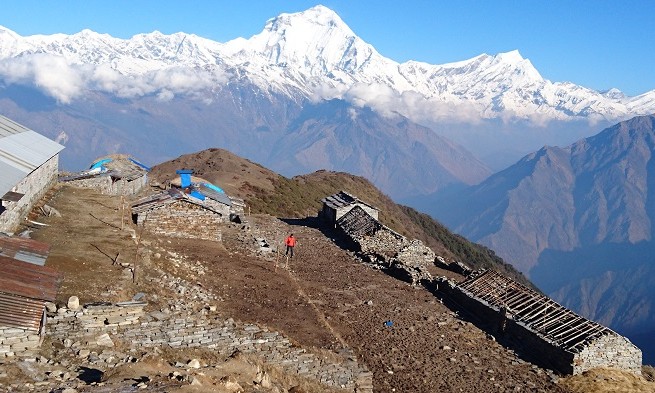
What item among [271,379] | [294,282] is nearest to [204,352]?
[271,379]

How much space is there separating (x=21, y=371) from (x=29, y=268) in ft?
16.3

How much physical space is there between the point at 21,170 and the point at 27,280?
1523 centimetres

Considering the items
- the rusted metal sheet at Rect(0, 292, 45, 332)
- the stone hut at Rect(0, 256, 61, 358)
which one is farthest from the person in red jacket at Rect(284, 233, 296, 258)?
the rusted metal sheet at Rect(0, 292, 45, 332)

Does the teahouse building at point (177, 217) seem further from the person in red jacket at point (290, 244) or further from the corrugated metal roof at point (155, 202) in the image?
the person in red jacket at point (290, 244)

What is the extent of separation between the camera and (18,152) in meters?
34.7

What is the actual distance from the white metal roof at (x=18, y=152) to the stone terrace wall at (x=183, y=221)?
653 cm

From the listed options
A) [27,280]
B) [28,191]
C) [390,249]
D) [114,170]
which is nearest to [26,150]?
[28,191]

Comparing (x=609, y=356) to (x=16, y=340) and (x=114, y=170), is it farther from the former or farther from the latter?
(x=114, y=170)

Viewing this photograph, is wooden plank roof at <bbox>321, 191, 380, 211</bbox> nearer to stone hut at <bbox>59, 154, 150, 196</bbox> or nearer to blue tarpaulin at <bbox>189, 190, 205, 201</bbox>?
blue tarpaulin at <bbox>189, 190, 205, 201</bbox>

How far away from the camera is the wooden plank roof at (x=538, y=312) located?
24.4m

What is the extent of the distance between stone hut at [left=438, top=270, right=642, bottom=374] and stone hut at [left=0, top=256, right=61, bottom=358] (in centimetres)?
1826

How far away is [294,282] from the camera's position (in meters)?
30.8

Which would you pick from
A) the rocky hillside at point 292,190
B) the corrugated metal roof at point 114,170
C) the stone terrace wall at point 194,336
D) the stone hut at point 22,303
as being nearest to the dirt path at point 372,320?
the stone terrace wall at point 194,336

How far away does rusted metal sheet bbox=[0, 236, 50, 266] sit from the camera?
781 inches
